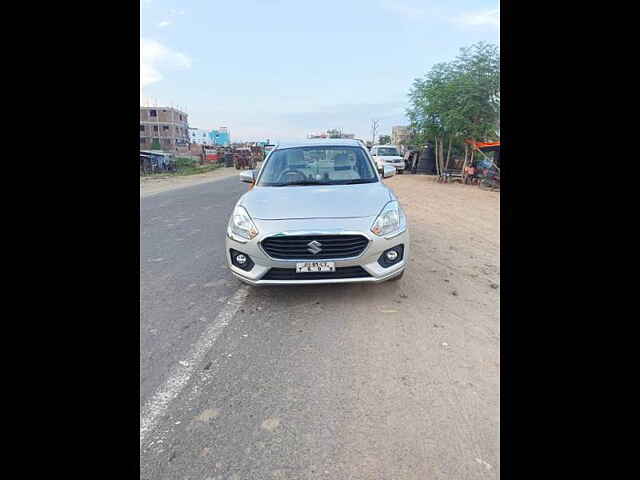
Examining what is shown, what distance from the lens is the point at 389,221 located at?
3338 mm

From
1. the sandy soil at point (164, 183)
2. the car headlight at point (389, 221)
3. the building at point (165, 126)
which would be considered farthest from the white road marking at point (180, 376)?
the building at point (165, 126)

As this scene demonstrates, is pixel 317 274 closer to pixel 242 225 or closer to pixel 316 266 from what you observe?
pixel 316 266

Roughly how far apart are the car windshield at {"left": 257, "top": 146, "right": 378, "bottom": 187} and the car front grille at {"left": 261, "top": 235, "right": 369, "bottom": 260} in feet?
4.01

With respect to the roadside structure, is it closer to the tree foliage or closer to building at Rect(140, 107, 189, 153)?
the tree foliage

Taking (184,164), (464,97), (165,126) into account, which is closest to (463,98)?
(464,97)

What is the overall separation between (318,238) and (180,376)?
150cm

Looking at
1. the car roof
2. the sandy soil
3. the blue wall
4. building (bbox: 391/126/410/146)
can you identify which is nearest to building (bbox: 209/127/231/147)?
the blue wall
